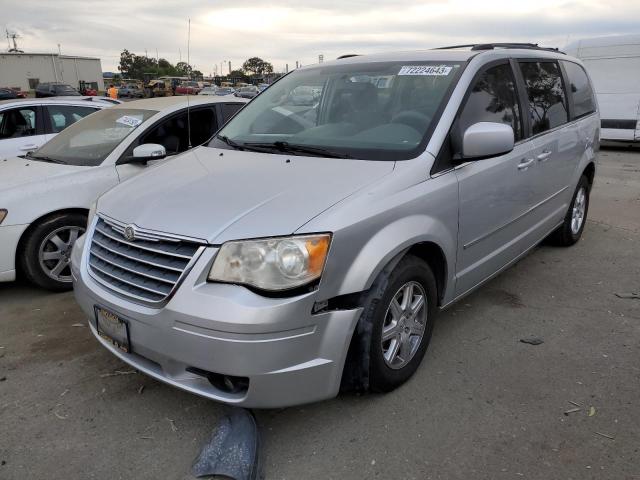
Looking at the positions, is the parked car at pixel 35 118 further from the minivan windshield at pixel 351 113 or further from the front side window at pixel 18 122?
the minivan windshield at pixel 351 113

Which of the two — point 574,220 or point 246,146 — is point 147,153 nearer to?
point 246,146

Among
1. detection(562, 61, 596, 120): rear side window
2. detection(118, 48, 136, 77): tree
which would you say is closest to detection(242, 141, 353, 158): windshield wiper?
detection(562, 61, 596, 120): rear side window

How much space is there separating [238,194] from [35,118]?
589 centimetres

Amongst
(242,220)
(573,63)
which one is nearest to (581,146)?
(573,63)

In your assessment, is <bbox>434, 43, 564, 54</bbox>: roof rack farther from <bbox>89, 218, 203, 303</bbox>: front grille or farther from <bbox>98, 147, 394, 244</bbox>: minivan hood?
<bbox>89, 218, 203, 303</bbox>: front grille

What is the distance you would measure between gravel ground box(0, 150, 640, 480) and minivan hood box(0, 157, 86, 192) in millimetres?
1069

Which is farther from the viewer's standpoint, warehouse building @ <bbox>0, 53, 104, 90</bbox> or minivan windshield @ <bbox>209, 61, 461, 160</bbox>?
warehouse building @ <bbox>0, 53, 104, 90</bbox>

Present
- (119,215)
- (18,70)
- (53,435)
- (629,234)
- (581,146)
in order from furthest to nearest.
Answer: (18,70), (629,234), (581,146), (119,215), (53,435)

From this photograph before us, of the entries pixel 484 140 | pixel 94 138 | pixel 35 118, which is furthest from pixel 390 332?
pixel 35 118

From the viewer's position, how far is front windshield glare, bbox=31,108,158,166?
4.70 metres

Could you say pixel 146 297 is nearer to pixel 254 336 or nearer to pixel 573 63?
pixel 254 336

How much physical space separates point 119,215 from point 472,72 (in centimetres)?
225

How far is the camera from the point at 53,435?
2.62 metres

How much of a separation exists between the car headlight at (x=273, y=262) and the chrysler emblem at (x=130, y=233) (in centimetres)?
55
